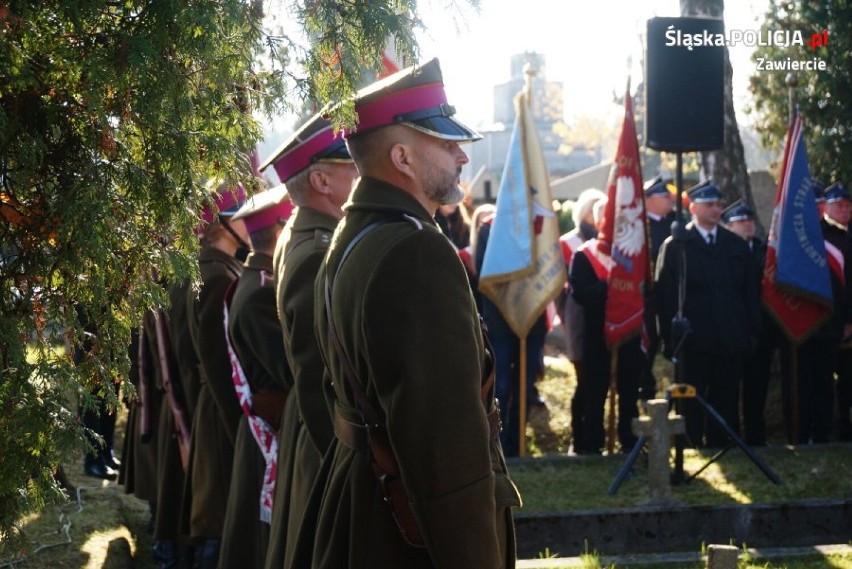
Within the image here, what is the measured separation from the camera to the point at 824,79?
14125 mm

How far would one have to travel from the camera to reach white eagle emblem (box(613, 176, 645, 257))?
31.6 feet

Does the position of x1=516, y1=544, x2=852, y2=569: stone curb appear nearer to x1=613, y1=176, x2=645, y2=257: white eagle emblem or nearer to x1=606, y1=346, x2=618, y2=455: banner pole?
x1=606, y1=346, x2=618, y2=455: banner pole

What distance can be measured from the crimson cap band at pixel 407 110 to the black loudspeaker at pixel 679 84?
5583 mm

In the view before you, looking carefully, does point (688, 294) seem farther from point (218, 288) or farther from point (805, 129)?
point (805, 129)

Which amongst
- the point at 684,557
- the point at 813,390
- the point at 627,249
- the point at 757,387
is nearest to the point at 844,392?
the point at 813,390

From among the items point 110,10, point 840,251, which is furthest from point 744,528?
point 110,10

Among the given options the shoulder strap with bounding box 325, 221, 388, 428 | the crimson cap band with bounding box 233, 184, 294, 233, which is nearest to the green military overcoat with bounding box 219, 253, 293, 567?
the crimson cap band with bounding box 233, 184, 294, 233

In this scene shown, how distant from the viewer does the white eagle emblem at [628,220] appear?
9.62 meters

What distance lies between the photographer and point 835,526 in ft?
24.5

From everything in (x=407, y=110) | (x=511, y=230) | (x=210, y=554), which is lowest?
(x=210, y=554)

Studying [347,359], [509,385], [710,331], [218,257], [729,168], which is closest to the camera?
[347,359]

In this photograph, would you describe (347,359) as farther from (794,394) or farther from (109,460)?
(794,394)

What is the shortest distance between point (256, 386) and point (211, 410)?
36.4 inches

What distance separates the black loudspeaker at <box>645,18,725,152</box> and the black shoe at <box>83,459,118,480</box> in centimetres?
448
